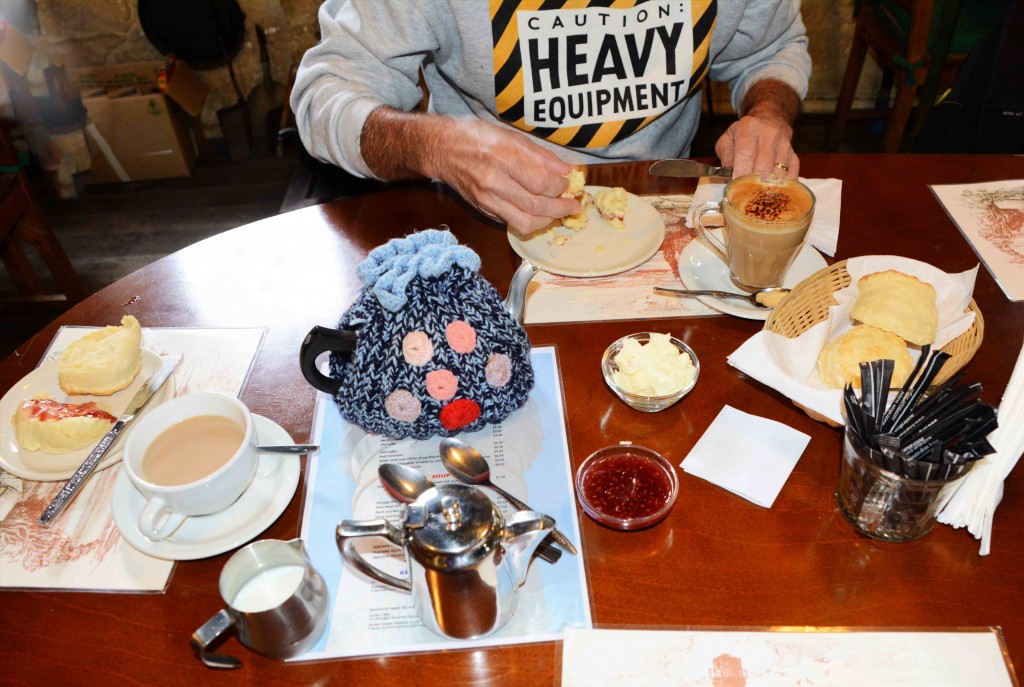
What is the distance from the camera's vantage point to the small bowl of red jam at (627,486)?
3.18ft

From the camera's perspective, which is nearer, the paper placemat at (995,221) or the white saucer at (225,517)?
the white saucer at (225,517)

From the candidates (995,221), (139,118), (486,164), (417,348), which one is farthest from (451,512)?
(139,118)

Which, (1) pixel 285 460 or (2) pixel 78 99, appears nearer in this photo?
(1) pixel 285 460

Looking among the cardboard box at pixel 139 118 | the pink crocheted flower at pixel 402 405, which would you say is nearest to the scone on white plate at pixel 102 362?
the pink crocheted flower at pixel 402 405

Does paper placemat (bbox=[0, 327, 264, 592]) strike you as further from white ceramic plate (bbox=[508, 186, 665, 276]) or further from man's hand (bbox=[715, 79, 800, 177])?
man's hand (bbox=[715, 79, 800, 177])

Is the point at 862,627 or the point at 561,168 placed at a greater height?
the point at 561,168

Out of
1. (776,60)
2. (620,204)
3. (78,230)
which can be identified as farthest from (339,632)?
(78,230)

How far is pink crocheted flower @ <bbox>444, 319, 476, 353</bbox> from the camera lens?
1.00m

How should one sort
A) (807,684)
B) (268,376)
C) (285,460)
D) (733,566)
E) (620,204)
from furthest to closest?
(620,204)
(268,376)
(285,460)
(733,566)
(807,684)

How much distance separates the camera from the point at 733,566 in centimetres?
94

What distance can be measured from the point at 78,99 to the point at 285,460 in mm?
Answer: 3184

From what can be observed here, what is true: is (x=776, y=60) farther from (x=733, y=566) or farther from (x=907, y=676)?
(x=907, y=676)

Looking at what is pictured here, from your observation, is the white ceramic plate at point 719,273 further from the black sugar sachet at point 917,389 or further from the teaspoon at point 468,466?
the teaspoon at point 468,466

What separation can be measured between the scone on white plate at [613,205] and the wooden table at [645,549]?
212mm
